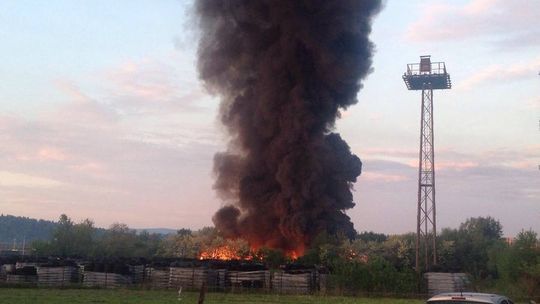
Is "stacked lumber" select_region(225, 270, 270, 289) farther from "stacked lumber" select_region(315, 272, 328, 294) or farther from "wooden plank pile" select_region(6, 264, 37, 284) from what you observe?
"wooden plank pile" select_region(6, 264, 37, 284)

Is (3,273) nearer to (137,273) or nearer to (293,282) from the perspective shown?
(137,273)

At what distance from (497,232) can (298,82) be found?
2549 inches

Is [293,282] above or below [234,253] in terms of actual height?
below

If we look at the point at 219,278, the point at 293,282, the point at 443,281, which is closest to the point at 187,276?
the point at 219,278

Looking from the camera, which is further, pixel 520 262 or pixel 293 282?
pixel 293 282

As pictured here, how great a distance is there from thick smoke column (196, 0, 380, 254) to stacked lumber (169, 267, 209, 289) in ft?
52.7

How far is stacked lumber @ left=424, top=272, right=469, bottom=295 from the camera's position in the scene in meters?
41.8

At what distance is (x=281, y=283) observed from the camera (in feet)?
140

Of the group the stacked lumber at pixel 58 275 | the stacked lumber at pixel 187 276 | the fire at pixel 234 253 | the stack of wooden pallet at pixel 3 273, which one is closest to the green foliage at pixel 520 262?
the stacked lumber at pixel 187 276

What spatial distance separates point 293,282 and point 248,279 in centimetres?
360

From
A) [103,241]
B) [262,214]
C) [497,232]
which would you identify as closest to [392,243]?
[262,214]

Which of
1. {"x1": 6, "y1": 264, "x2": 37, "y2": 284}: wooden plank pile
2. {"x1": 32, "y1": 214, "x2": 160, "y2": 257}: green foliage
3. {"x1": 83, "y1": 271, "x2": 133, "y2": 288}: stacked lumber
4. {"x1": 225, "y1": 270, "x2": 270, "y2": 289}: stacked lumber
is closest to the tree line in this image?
{"x1": 32, "y1": 214, "x2": 160, "y2": 257}: green foliage

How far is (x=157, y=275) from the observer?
4631 cm

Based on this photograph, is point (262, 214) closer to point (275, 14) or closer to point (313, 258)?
point (313, 258)
